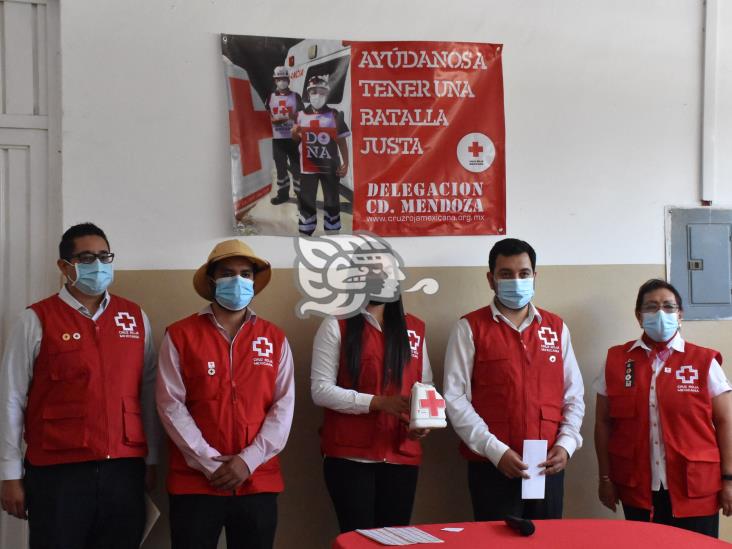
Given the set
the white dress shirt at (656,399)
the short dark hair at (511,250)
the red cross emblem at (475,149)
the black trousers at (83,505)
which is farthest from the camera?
the red cross emblem at (475,149)

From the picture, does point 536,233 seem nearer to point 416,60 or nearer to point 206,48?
point 416,60

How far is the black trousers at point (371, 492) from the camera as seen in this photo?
320cm

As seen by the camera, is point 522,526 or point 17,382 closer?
point 522,526

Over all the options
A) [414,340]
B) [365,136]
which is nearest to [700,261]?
[414,340]

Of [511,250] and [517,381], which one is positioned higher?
[511,250]

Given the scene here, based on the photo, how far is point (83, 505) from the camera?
2896 millimetres

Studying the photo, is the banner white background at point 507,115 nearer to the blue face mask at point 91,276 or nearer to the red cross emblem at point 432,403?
the blue face mask at point 91,276

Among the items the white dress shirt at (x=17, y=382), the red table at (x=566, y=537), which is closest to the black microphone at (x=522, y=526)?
the red table at (x=566, y=537)

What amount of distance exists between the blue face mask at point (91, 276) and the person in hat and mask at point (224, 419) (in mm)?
325

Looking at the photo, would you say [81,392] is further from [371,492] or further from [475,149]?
[475,149]

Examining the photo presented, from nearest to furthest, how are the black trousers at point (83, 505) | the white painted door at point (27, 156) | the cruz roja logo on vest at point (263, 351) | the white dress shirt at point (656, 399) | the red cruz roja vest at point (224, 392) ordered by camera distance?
the black trousers at point (83, 505) < the red cruz roja vest at point (224, 392) < the cruz roja logo on vest at point (263, 351) < the white dress shirt at point (656, 399) < the white painted door at point (27, 156)

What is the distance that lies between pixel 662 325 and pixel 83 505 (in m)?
2.43

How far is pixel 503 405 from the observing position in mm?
3281

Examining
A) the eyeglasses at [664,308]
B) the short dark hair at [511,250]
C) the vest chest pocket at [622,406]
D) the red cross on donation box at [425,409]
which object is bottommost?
the vest chest pocket at [622,406]
